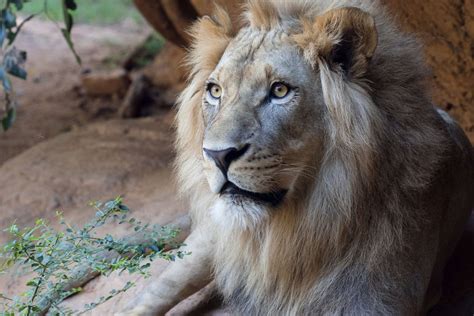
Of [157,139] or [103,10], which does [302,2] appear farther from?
[103,10]

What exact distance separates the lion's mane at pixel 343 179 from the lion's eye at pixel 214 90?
194 mm

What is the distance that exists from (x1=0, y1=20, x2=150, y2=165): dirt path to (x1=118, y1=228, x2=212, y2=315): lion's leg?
3.65 m

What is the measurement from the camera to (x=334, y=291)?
326cm

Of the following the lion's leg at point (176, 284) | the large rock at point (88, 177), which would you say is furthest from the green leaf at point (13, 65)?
the lion's leg at point (176, 284)

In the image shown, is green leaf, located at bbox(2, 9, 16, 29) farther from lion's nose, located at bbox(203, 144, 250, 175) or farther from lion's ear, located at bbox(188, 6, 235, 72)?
lion's nose, located at bbox(203, 144, 250, 175)

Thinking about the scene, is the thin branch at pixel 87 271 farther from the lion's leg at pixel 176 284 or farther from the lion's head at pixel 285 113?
the lion's head at pixel 285 113

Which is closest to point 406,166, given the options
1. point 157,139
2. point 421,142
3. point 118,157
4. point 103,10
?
point 421,142

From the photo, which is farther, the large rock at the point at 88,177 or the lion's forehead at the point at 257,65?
the large rock at the point at 88,177

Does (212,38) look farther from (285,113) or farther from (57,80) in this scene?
(57,80)

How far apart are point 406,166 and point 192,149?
0.91 meters

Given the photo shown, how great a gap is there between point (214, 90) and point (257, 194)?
0.49 m

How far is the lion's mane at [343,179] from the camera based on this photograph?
10.1ft

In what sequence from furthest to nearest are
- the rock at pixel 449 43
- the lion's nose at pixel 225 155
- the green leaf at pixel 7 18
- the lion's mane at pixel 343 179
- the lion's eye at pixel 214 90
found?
the green leaf at pixel 7 18
the rock at pixel 449 43
the lion's eye at pixel 214 90
the lion's mane at pixel 343 179
the lion's nose at pixel 225 155

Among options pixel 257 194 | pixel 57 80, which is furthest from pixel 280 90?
pixel 57 80
